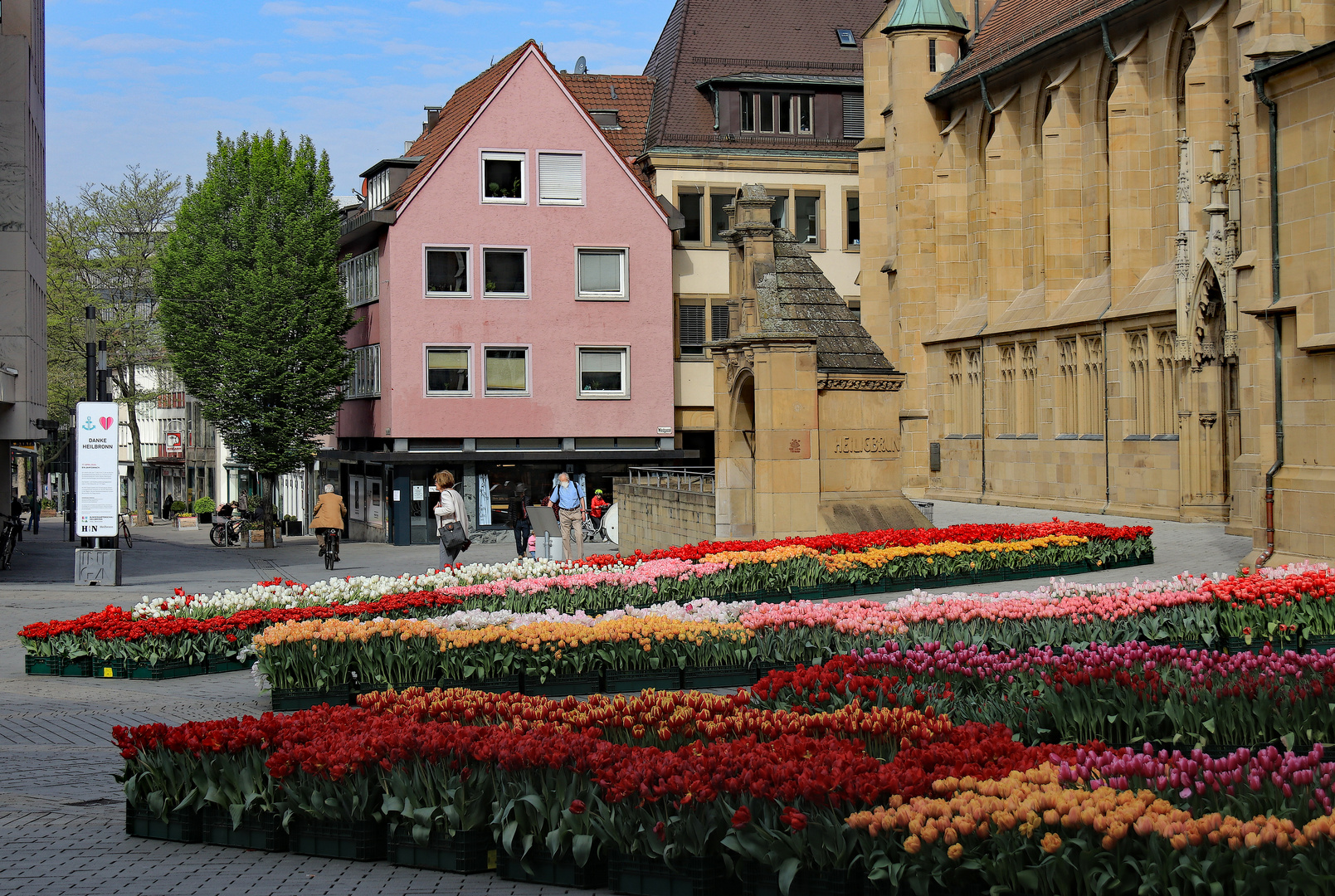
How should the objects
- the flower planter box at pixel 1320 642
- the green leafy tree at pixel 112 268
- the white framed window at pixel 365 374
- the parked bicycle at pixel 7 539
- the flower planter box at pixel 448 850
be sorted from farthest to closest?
the green leafy tree at pixel 112 268
the white framed window at pixel 365 374
the parked bicycle at pixel 7 539
the flower planter box at pixel 1320 642
the flower planter box at pixel 448 850

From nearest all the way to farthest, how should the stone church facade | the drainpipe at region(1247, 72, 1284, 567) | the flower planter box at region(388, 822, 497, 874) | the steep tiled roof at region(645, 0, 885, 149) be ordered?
the flower planter box at region(388, 822, 497, 874) → the stone church facade → the drainpipe at region(1247, 72, 1284, 567) → the steep tiled roof at region(645, 0, 885, 149)

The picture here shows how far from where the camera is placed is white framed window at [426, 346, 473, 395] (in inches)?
1636

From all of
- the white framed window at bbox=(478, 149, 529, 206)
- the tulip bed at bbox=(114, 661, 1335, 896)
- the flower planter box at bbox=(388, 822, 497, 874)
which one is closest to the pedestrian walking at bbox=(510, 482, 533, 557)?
the white framed window at bbox=(478, 149, 529, 206)

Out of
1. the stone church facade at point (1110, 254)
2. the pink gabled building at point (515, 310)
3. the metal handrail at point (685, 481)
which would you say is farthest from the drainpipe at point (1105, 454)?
the pink gabled building at point (515, 310)

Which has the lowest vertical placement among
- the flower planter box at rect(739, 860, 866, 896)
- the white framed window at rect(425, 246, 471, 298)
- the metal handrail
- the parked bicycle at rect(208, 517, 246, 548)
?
the parked bicycle at rect(208, 517, 246, 548)

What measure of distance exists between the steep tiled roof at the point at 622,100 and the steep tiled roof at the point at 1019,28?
10.0 metres

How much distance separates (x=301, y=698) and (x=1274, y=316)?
13850 mm

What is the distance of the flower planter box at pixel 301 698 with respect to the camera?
38.2 feet

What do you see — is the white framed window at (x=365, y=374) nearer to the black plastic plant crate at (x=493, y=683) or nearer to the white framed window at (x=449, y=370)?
the white framed window at (x=449, y=370)

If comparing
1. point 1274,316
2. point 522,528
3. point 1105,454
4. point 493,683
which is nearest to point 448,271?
point 522,528

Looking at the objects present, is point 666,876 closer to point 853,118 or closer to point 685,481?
point 685,481

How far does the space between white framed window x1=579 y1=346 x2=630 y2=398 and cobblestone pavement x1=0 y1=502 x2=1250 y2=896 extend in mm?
20257

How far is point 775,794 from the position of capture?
652 centimetres

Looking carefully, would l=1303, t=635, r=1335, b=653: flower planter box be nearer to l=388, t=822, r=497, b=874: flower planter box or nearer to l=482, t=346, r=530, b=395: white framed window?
l=388, t=822, r=497, b=874: flower planter box
